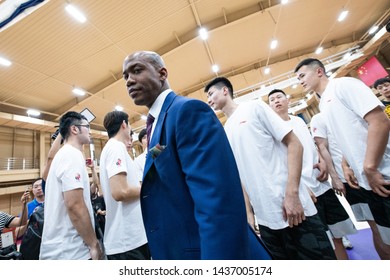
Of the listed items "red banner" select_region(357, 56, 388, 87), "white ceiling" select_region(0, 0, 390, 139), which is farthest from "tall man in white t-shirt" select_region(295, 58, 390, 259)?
"red banner" select_region(357, 56, 388, 87)

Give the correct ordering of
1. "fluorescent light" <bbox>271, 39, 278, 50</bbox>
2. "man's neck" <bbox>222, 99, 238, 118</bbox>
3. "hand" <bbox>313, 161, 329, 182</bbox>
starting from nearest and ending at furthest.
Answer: "man's neck" <bbox>222, 99, 238, 118</bbox> < "hand" <bbox>313, 161, 329, 182</bbox> < "fluorescent light" <bbox>271, 39, 278, 50</bbox>

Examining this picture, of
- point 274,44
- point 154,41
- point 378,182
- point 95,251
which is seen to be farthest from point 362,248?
point 274,44

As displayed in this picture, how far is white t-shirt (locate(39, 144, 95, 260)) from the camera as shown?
57.9 inches

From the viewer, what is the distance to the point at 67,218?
5.04 feet

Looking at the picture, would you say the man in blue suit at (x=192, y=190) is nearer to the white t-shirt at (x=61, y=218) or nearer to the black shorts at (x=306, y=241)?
the black shorts at (x=306, y=241)

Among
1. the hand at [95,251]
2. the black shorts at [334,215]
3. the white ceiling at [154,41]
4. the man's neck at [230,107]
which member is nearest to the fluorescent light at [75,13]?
the white ceiling at [154,41]

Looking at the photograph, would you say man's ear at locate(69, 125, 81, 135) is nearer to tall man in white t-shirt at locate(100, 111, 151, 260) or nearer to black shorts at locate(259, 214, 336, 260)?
tall man in white t-shirt at locate(100, 111, 151, 260)

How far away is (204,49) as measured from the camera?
8680mm

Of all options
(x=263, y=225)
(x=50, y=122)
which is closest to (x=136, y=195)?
(x=263, y=225)

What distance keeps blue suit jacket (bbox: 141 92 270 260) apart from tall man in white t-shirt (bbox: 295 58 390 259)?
118 centimetres

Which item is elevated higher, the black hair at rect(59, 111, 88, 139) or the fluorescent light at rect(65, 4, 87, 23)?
the fluorescent light at rect(65, 4, 87, 23)

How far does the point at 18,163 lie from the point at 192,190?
12.4 meters

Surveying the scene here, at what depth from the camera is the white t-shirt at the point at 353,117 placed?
1392 millimetres
